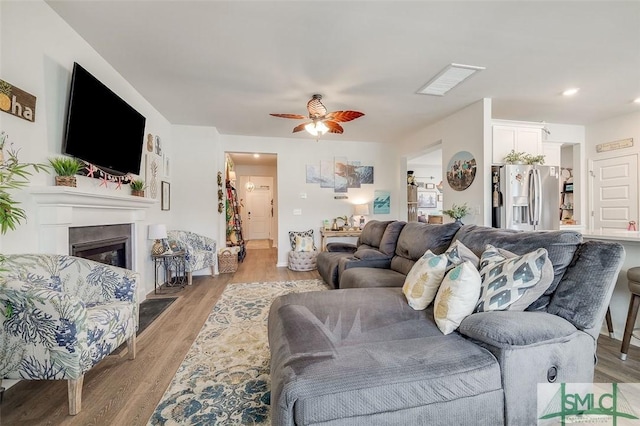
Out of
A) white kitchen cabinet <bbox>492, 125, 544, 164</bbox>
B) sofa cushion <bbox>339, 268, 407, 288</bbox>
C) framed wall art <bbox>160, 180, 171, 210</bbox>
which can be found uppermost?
white kitchen cabinet <bbox>492, 125, 544, 164</bbox>

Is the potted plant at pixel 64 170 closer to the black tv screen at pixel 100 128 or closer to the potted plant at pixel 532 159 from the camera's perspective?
the black tv screen at pixel 100 128

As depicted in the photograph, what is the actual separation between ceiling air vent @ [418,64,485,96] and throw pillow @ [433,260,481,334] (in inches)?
91.6

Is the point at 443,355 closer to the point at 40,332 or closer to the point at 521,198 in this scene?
the point at 40,332

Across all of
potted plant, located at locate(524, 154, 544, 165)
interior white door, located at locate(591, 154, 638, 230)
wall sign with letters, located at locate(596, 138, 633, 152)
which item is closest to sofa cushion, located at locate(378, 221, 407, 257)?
potted plant, located at locate(524, 154, 544, 165)

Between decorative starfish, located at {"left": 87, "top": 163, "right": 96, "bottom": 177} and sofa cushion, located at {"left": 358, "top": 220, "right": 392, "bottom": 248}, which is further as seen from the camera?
sofa cushion, located at {"left": 358, "top": 220, "right": 392, "bottom": 248}

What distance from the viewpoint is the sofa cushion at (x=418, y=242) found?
2557 mm

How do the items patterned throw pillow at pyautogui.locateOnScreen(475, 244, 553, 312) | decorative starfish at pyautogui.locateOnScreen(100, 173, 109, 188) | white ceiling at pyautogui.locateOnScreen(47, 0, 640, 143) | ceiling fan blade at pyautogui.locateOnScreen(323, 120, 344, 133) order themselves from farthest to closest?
ceiling fan blade at pyautogui.locateOnScreen(323, 120, 344, 133) < decorative starfish at pyautogui.locateOnScreen(100, 173, 109, 188) < white ceiling at pyautogui.locateOnScreen(47, 0, 640, 143) < patterned throw pillow at pyautogui.locateOnScreen(475, 244, 553, 312)

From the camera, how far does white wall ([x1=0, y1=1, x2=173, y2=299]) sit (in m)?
1.77

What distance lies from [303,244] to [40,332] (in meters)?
3.99

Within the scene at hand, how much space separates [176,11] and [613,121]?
6577 millimetres

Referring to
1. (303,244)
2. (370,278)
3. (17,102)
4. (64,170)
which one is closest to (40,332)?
(64,170)

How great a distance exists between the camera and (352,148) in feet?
19.5

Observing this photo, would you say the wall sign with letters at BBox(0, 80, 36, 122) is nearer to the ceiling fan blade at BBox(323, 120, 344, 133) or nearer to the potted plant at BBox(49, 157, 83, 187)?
the potted plant at BBox(49, 157, 83, 187)

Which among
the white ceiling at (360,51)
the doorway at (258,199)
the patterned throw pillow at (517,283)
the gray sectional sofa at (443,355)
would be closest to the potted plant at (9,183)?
the white ceiling at (360,51)
